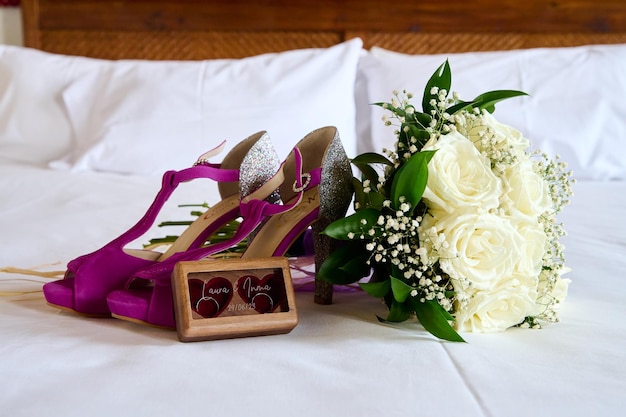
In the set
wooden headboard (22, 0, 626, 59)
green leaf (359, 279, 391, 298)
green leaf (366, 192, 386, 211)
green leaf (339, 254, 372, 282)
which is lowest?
green leaf (359, 279, 391, 298)

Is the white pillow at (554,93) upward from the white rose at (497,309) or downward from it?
upward

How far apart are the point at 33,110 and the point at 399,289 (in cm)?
175

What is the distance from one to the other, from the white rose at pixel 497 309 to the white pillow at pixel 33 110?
170cm

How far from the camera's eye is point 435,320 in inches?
35.0

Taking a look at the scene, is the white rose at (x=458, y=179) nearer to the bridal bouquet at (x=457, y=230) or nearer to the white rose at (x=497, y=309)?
the bridal bouquet at (x=457, y=230)

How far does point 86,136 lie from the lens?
2.21 metres

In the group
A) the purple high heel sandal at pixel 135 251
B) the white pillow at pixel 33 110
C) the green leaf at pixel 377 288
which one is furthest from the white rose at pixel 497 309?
the white pillow at pixel 33 110

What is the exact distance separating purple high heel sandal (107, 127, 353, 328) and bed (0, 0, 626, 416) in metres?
0.05

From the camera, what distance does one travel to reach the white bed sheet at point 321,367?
26.6 inches

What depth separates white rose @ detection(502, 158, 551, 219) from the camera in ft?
3.12

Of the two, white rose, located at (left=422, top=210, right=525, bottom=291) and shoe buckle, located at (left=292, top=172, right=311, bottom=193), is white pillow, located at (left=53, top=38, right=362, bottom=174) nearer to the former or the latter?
shoe buckle, located at (left=292, top=172, right=311, bottom=193)

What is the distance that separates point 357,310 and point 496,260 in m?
0.25

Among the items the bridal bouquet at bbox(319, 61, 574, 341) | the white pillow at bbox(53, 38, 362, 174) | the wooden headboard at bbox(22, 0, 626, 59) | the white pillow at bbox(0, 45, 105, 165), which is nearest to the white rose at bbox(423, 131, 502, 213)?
the bridal bouquet at bbox(319, 61, 574, 341)

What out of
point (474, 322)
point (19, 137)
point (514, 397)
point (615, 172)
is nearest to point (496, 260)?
point (474, 322)
